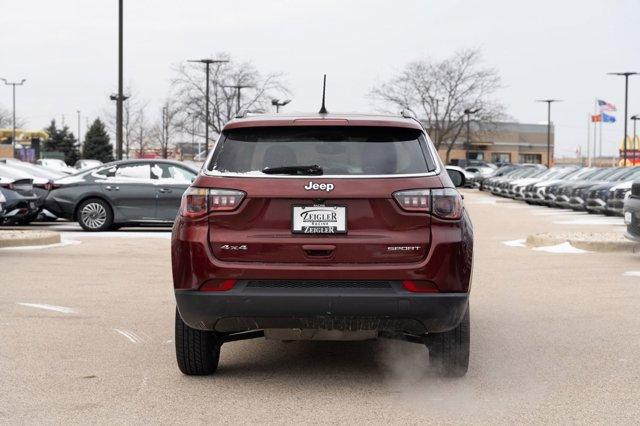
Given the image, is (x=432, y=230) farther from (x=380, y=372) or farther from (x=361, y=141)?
(x=380, y=372)

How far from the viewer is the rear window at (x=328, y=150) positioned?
6.02 meters

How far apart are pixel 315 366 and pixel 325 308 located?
1.36m

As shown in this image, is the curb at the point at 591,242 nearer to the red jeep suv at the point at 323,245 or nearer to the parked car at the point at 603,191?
the red jeep suv at the point at 323,245

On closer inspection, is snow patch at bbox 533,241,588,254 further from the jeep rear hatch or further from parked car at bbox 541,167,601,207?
parked car at bbox 541,167,601,207

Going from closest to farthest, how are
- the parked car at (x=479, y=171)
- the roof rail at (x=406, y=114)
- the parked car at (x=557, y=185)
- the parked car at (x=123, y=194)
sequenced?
the roof rail at (x=406, y=114) < the parked car at (x=123, y=194) < the parked car at (x=557, y=185) < the parked car at (x=479, y=171)

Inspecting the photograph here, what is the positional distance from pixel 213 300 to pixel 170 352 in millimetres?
1748

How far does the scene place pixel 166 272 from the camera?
42.3 feet

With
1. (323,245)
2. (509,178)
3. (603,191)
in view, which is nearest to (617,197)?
(603,191)

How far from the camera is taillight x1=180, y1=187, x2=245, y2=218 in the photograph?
5.86m

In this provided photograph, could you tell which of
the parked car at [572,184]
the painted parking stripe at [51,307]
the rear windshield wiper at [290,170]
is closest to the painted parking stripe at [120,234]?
the painted parking stripe at [51,307]

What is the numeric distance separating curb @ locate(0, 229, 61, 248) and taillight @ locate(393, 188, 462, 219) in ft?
38.9

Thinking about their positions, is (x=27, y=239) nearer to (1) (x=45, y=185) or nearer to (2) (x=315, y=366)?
(1) (x=45, y=185)

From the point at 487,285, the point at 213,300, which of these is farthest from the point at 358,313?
the point at 487,285

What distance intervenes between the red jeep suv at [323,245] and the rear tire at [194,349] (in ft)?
1.12
